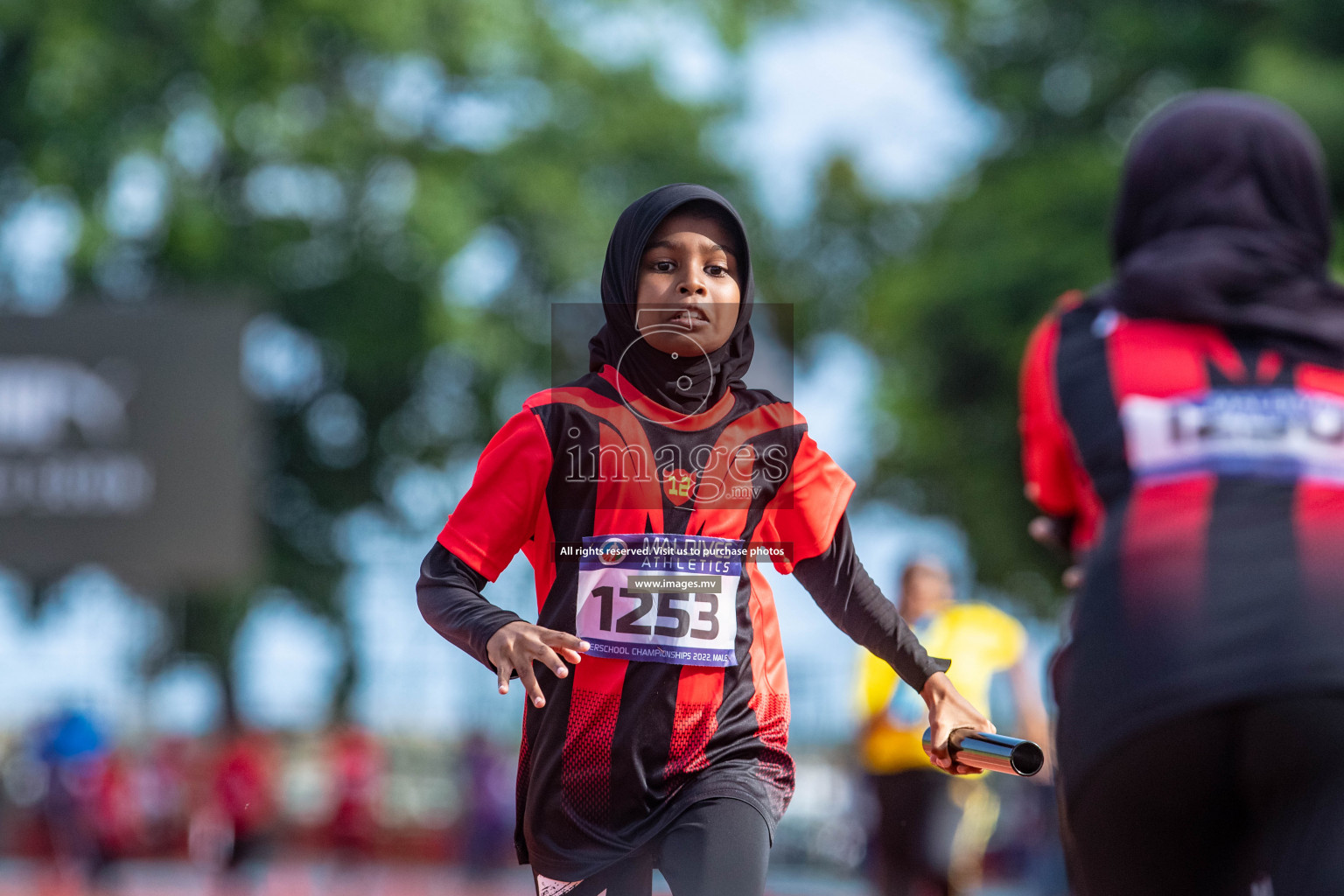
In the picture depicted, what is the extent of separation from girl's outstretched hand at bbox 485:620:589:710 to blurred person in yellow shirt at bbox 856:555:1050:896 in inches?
147

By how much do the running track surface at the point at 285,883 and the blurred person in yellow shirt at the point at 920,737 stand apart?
26.7 ft

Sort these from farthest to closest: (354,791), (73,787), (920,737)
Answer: (354,791)
(73,787)
(920,737)

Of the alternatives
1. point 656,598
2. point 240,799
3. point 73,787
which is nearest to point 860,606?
point 656,598

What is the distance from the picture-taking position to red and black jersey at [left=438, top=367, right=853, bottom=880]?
2494 mm

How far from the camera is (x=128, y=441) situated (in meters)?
14.4

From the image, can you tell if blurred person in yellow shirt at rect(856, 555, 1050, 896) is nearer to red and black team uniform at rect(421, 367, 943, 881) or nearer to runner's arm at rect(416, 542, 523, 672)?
red and black team uniform at rect(421, 367, 943, 881)

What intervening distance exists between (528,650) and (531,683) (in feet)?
0.22

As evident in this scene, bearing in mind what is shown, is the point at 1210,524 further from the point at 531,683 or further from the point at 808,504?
the point at 531,683

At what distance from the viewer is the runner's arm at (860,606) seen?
8.64 feet

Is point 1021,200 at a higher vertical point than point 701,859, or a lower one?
higher

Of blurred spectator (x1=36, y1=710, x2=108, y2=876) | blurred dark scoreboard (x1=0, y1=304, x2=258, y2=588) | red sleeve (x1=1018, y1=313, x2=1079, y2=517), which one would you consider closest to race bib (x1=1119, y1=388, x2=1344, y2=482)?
red sleeve (x1=1018, y1=313, x2=1079, y2=517)

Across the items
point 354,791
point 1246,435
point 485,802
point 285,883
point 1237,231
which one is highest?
point 1237,231

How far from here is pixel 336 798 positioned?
19.4 metres

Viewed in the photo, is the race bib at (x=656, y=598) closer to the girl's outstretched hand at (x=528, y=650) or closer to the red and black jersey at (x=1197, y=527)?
the girl's outstretched hand at (x=528, y=650)
